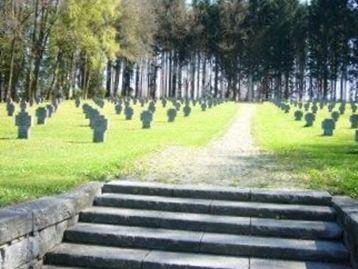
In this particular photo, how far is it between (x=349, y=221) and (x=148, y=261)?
2.71 meters

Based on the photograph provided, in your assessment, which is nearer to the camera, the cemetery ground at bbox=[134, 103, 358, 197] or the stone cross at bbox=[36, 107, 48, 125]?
the cemetery ground at bbox=[134, 103, 358, 197]

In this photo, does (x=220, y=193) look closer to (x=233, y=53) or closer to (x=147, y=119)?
(x=147, y=119)

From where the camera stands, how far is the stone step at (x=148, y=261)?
7.60 meters

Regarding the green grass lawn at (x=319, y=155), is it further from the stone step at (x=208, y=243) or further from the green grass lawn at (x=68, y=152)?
the green grass lawn at (x=68, y=152)

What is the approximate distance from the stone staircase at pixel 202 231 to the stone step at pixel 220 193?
0.05 feet

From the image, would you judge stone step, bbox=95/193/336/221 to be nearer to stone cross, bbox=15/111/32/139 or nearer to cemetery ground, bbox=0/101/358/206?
cemetery ground, bbox=0/101/358/206

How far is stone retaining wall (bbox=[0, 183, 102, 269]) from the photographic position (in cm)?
689

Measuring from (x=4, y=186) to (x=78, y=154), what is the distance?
17.1ft

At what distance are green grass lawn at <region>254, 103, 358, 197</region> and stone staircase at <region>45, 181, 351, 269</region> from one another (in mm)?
1798

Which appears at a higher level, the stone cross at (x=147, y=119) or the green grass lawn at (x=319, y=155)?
the stone cross at (x=147, y=119)

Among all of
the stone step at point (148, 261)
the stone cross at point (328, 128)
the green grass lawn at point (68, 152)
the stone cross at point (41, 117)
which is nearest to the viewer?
the stone step at point (148, 261)

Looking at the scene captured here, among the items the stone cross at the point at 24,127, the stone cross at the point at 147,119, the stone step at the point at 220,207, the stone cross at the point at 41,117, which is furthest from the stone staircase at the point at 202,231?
the stone cross at the point at 41,117

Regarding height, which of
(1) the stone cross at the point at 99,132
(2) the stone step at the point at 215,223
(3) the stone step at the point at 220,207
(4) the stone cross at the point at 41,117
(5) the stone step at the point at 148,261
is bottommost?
(5) the stone step at the point at 148,261

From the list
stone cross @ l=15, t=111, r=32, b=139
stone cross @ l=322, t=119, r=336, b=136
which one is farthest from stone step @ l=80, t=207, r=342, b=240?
stone cross @ l=322, t=119, r=336, b=136
